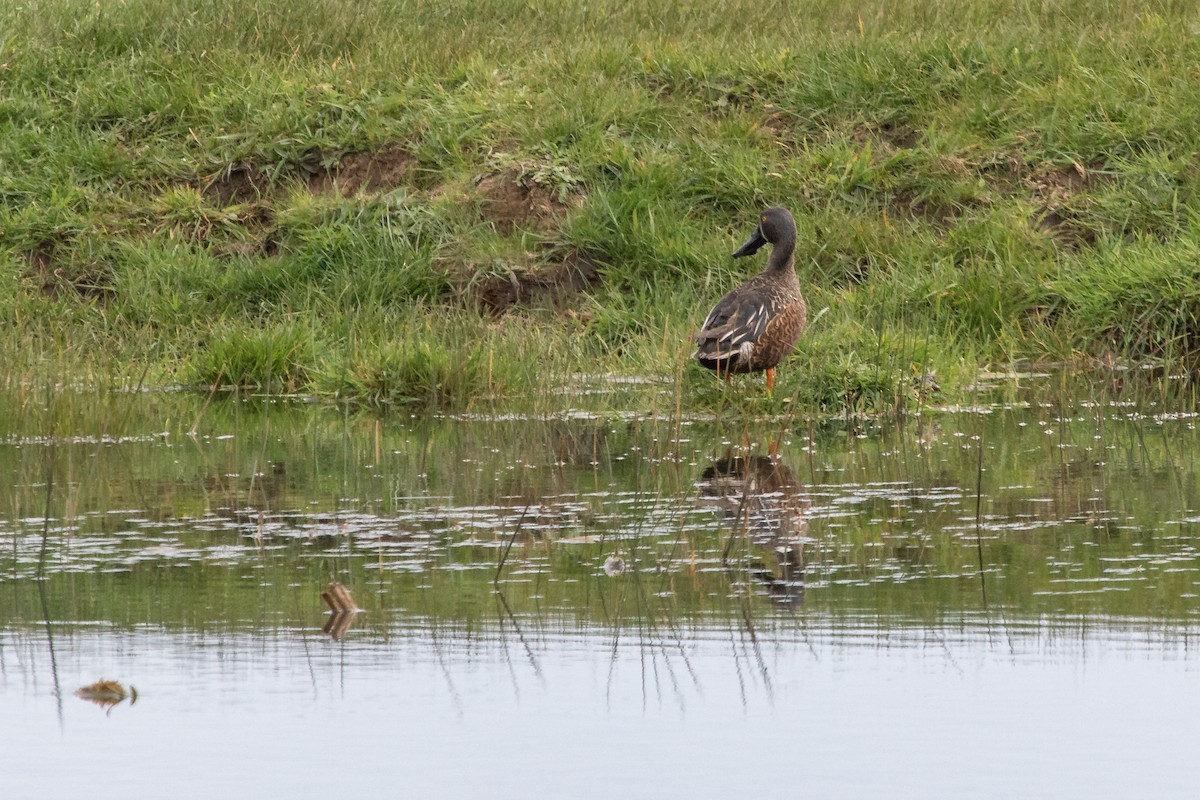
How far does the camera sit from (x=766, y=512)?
6.20m

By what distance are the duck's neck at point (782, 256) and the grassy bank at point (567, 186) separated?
0.46 m

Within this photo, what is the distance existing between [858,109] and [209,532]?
8.70 meters

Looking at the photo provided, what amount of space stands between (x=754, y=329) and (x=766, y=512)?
2756 millimetres

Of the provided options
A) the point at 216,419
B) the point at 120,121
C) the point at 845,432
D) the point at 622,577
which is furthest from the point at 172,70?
the point at 622,577

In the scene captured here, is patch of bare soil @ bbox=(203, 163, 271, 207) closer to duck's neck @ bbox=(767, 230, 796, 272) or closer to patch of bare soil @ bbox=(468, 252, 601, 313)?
patch of bare soil @ bbox=(468, 252, 601, 313)

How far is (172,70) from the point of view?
49.1 ft

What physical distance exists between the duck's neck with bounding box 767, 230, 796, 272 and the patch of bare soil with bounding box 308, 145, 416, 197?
4.31 m

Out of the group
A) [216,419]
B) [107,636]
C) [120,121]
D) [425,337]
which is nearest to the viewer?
A: [107,636]

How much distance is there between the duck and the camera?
8.88 m

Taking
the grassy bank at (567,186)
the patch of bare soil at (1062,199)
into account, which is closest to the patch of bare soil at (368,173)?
the grassy bank at (567,186)

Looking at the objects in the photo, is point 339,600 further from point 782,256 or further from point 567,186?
point 567,186

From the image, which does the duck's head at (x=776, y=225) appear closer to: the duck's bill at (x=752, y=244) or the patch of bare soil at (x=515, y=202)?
the duck's bill at (x=752, y=244)

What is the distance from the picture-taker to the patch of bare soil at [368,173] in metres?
13.5

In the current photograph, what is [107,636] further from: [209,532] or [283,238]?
[283,238]
